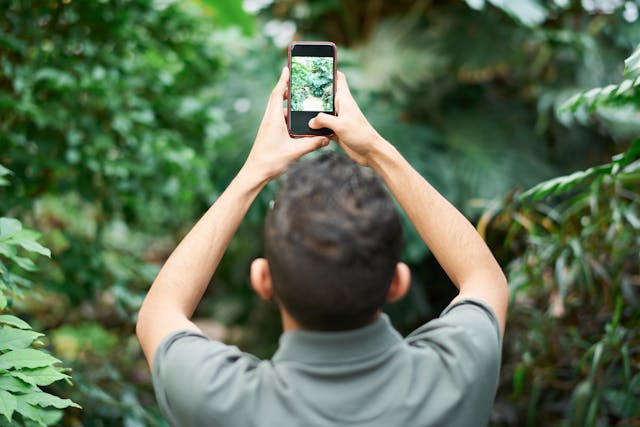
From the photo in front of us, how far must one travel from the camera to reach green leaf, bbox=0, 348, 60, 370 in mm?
1153

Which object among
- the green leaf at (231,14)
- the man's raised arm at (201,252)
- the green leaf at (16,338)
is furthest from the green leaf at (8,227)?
the green leaf at (231,14)

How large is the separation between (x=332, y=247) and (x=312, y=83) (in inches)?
19.4

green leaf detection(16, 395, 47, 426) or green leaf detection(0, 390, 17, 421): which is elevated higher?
green leaf detection(0, 390, 17, 421)

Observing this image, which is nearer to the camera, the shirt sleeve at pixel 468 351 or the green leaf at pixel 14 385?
the shirt sleeve at pixel 468 351

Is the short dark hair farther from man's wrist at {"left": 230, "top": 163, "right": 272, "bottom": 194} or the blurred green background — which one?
the blurred green background

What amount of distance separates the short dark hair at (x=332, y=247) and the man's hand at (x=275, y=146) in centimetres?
21

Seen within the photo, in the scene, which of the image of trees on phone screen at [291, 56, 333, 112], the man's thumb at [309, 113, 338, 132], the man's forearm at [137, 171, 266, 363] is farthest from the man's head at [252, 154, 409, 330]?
the image of trees on phone screen at [291, 56, 333, 112]

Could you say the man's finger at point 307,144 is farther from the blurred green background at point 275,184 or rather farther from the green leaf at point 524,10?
the green leaf at point 524,10

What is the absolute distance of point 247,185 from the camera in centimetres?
100

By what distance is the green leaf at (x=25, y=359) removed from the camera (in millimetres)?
1153

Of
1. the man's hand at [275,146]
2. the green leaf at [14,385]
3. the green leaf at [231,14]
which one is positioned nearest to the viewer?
the man's hand at [275,146]

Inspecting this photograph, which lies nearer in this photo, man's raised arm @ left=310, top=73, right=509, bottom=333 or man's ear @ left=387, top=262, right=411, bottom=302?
man's ear @ left=387, top=262, right=411, bottom=302

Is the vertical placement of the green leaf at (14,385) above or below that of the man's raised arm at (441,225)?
below

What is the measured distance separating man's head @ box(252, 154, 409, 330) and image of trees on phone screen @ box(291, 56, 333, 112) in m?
0.38
